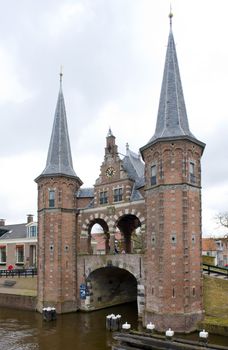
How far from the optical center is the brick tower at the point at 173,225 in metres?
22.2

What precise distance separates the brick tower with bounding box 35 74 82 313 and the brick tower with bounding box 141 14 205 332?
838 centimetres

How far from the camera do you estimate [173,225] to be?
2281cm

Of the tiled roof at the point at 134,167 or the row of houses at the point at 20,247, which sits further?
the row of houses at the point at 20,247

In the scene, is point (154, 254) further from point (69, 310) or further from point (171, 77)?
point (171, 77)

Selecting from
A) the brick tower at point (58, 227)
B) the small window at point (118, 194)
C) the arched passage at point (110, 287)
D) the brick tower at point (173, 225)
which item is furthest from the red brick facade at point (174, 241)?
the brick tower at point (58, 227)

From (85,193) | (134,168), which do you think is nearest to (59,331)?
(85,193)

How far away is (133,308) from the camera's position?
3184 centimetres

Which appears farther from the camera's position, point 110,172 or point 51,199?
point 51,199

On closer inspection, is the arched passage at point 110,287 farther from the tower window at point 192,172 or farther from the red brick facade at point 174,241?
the tower window at point 192,172

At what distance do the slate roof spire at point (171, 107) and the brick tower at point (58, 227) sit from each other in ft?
31.5

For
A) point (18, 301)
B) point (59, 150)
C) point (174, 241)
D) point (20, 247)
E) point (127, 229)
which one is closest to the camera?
point (174, 241)

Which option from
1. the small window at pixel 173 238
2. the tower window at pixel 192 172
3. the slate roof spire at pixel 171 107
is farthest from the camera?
the slate roof spire at pixel 171 107

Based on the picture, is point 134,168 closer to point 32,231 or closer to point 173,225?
point 173,225

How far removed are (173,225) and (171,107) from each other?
8.34 metres
